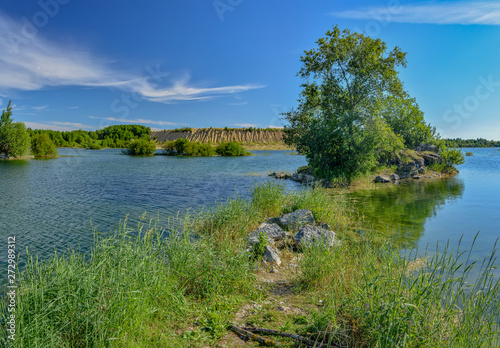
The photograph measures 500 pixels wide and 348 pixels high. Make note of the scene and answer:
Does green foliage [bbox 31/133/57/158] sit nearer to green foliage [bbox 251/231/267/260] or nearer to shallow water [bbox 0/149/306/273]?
shallow water [bbox 0/149/306/273]

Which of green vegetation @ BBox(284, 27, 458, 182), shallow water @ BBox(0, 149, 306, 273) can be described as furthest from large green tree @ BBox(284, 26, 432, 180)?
shallow water @ BBox(0, 149, 306, 273)

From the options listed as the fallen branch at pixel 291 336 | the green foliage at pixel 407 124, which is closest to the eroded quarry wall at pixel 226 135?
the green foliage at pixel 407 124

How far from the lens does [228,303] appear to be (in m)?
5.18

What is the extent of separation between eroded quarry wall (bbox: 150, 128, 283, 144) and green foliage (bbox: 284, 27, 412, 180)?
375ft

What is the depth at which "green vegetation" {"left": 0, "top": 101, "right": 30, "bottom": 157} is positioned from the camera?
49594 millimetres

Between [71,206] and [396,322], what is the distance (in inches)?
639

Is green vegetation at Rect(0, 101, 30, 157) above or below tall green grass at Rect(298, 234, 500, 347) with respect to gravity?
above

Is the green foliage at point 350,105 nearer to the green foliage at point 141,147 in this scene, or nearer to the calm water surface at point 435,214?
the calm water surface at point 435,214

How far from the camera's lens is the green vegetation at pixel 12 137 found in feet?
163

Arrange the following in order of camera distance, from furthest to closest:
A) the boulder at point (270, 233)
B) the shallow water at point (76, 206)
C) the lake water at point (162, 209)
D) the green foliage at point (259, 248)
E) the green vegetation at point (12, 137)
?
1. the green vegetation at point (12, 137)
2. the lake water at point (162, 209)
3. the shallow water at point (76, 206)
4. the boulder at point (270, 233)
5. the green foliage at point (259, 248)

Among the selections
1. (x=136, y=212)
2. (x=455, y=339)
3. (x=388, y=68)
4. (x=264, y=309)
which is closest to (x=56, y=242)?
(x=136, y=212)

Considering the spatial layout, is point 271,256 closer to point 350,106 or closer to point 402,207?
point 402,207

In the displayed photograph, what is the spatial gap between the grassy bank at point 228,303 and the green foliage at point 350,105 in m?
19.0

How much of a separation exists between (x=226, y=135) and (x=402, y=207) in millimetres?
135888
